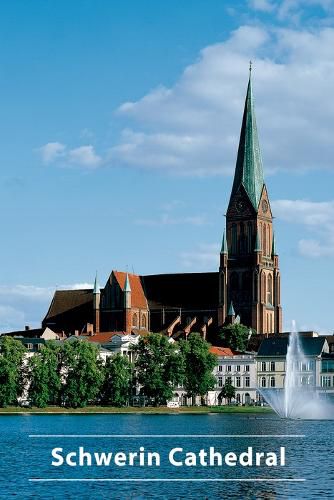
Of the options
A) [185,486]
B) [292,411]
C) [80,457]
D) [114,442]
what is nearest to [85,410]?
[292,411]

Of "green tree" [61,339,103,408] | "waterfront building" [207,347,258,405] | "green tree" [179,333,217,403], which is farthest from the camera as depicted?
"waterfront building" [207,347,258,405]

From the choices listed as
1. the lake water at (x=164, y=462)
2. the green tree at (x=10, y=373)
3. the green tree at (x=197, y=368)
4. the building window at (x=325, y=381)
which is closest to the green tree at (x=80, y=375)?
the green tree at (x=10, y=373)

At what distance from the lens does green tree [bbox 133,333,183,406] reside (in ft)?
533

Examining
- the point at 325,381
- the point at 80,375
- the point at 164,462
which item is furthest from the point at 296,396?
the point at 164,462

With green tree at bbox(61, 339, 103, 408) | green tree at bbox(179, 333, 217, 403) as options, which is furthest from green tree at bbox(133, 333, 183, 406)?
green tree at bbox(61, 339, 103, 408)

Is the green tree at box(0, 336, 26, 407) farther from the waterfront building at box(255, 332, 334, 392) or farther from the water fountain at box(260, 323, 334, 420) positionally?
the waterfront building at box(255, 332, 334, 392)

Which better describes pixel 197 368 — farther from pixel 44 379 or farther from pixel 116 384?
pixel 44 379

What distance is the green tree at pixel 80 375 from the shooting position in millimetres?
149750

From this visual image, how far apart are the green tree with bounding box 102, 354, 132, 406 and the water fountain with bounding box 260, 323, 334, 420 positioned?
20.2 metres

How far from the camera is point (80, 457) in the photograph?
77875 millimetres

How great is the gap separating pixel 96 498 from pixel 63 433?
4664 centimetres

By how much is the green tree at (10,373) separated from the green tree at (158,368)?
19.2 m

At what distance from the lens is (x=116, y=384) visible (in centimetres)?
15575

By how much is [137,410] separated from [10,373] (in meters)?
20.3
